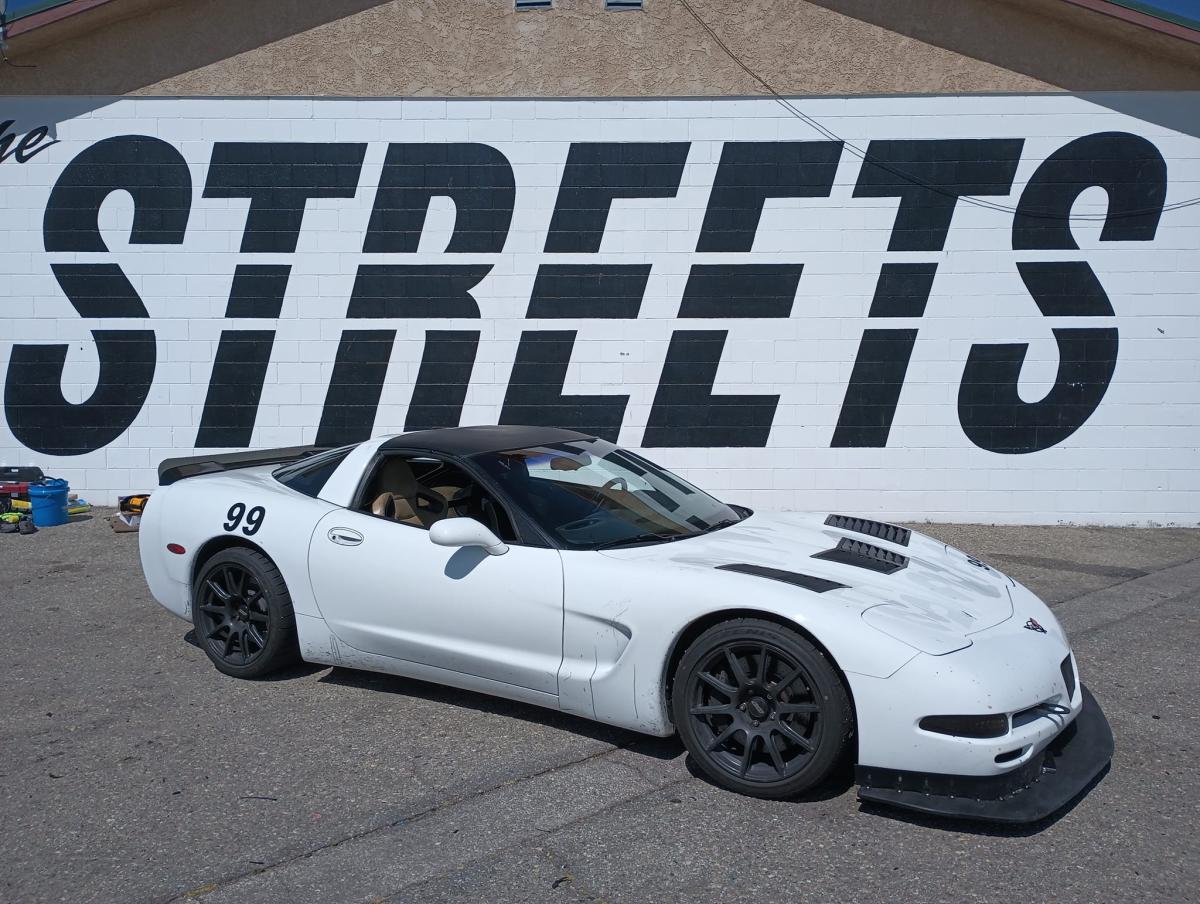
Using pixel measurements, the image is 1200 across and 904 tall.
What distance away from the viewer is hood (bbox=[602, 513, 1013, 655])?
3793 millimetres

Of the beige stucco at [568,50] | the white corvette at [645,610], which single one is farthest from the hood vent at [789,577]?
the beige stucco at [568,50]

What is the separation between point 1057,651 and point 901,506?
5.75 meters

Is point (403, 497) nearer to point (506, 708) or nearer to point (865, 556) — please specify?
point (506, 708)

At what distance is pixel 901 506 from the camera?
31.6 ft

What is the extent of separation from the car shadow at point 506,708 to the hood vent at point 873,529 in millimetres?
1398

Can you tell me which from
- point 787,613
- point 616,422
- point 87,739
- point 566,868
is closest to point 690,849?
point 566,868

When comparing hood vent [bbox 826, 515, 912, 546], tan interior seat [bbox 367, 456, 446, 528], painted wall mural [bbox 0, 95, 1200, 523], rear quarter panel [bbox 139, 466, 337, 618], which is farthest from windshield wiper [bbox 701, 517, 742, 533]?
painted wall mural [bbox 0, 95, 1200, 523]

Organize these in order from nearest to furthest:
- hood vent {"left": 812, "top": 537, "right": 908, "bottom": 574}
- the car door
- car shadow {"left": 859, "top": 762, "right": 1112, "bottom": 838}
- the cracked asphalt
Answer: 1. the cracked asphalt
2. car shadow {"left": 859, "top": 762, "right": 1112, "bottom": 838}
3. the car door
4. hood vent {"left": 812, "top": 537, "right": 908, "bottom": 574}

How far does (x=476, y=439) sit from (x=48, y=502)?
579 centimetres

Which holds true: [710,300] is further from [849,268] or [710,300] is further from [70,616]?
[70,616]

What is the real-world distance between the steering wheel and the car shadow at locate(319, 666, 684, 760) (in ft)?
3.14

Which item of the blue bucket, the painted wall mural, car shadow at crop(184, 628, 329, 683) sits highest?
the painted wall mural

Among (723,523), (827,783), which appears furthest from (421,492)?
(827,783)

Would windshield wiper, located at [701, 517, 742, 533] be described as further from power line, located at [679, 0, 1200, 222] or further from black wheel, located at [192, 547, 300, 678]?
power line, located at [679, 0, 1200, 222]
